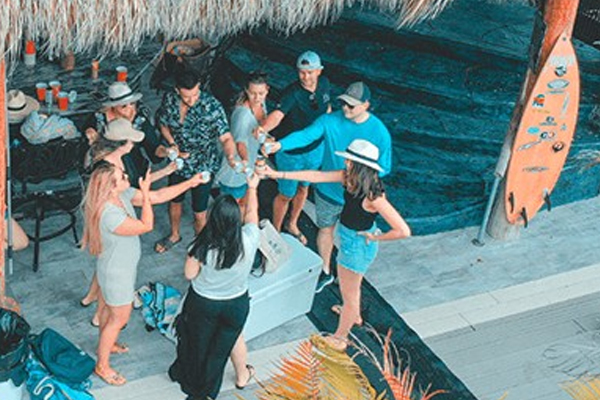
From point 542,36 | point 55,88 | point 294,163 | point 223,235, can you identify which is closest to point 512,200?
point 542,36

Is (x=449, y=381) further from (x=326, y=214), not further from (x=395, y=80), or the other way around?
(x=395, y=80)

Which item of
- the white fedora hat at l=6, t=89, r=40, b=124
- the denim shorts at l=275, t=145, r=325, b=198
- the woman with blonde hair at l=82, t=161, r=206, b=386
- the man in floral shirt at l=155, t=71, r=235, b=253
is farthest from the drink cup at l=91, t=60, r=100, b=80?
the woman with blonde hair at l=82, t=161, r=206, b=386

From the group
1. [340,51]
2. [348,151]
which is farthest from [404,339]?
[340,51]

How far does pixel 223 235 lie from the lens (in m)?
5.53

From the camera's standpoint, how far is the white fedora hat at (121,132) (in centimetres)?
613

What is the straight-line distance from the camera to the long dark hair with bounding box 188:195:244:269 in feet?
18.0

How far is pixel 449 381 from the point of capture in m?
6.84

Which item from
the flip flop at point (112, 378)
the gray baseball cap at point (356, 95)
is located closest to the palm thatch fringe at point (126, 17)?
the gray baseball cap at point (356, 95)

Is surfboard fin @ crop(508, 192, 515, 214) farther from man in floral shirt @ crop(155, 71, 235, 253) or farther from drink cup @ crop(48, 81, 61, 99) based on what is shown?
drink cup @ crop(48, 81, 61, 99)

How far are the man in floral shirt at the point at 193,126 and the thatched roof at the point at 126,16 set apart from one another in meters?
0.51

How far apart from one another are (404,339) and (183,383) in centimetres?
179

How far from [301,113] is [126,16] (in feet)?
6.25

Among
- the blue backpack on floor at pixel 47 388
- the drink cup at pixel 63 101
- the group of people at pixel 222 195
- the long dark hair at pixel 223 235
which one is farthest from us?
the drink cup at pixel 63 101

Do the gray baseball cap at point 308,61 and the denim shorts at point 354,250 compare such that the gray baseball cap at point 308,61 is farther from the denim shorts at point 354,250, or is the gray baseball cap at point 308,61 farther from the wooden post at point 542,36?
the wooden post at point 542,36
